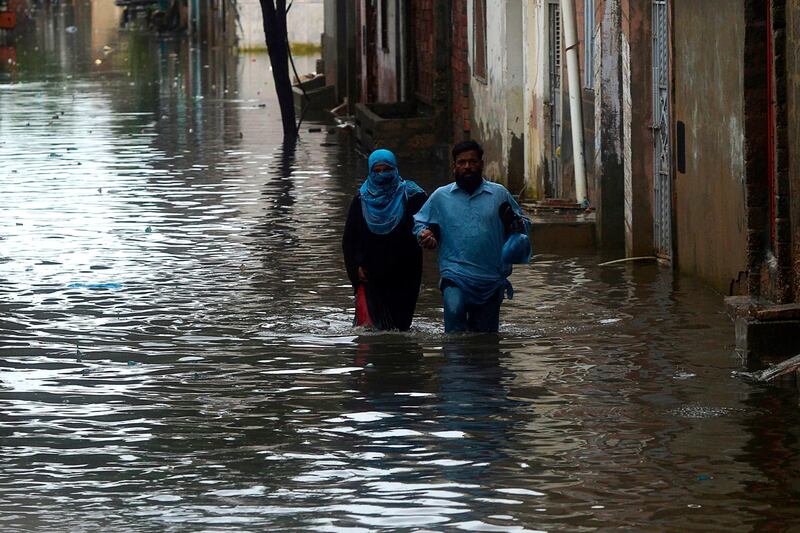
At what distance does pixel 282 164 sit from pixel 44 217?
6.32 m

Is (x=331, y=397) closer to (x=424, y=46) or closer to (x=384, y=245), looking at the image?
(x=384, y=245)

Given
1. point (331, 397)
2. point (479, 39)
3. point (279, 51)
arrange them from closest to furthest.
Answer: point (331, 397)
point (479, 39)
point (279, 51)

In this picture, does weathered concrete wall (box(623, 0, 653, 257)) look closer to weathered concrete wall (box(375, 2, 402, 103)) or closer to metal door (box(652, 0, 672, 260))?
metal door (box(652, 0, 672, 260))

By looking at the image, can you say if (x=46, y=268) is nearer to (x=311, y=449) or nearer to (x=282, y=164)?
(x=311, y=449)

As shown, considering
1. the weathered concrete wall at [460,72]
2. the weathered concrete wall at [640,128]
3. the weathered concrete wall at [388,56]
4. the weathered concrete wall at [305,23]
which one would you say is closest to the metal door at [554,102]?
the weathered concrete wall at [640,128]

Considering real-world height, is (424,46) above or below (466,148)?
above

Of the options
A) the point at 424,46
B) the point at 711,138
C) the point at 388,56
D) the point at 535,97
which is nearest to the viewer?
the point at 711,138

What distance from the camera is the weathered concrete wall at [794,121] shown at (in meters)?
10.1

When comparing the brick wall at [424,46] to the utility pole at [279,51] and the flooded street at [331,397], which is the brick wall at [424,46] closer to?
the utility pole at [279,51]

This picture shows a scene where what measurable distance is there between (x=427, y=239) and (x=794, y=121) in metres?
2.13

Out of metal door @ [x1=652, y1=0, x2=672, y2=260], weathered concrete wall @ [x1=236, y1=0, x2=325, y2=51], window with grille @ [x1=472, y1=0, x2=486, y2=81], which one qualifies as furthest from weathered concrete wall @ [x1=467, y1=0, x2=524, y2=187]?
weathered concrete wall @ [x1=236, y1=0, x2=325, y2=51]

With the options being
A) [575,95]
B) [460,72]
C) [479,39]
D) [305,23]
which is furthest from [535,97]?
[305,23]

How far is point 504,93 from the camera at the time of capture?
65.4 ft

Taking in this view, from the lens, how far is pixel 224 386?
9.88 meters
